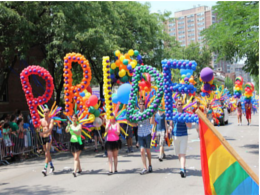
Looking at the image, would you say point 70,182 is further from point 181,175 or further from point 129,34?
point 129,34

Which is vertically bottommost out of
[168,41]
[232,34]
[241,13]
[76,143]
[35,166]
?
[35,166]

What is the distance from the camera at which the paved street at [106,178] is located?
732cm

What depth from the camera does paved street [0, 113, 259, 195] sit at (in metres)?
7.32

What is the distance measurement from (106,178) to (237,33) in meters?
6.83

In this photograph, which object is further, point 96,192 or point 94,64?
point 94,64

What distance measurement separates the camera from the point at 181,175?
813cm

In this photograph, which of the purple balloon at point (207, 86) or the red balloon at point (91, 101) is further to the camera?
the purple balloon at point (207, 86)

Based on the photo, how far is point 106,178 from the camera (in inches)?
335

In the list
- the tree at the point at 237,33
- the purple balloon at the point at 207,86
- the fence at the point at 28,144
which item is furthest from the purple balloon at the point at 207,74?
the fence at the point at 28,144

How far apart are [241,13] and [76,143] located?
7.36 metres

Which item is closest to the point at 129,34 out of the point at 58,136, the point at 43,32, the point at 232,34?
the point at 43,32

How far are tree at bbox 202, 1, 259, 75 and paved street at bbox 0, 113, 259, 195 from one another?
137 inches

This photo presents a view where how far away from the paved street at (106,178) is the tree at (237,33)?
3477mm

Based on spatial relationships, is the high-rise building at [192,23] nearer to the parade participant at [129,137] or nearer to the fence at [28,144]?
the fence at [28,144]
